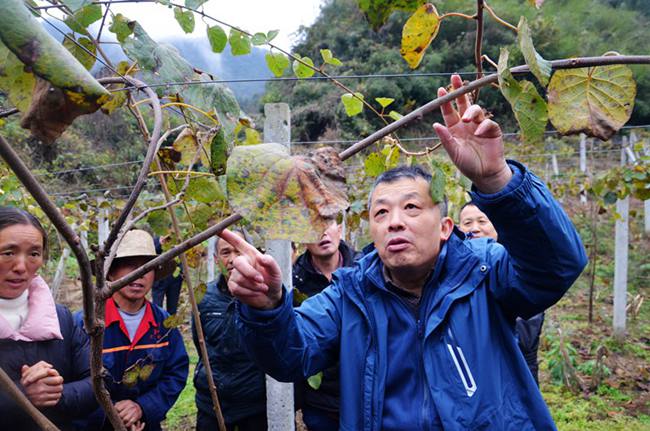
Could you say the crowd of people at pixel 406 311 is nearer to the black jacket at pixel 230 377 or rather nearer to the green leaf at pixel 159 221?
the green leaf at pixel 159 221

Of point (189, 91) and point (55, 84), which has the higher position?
point (189, 91)

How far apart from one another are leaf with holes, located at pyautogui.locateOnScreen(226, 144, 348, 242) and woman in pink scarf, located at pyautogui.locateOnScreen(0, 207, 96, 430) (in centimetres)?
108

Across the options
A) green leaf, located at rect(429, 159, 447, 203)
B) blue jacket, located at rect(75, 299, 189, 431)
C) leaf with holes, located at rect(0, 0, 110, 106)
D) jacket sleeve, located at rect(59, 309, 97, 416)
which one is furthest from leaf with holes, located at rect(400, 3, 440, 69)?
blue jacket, located at rect(75, 299, 189, 431)

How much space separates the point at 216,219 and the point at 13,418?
0.70 m

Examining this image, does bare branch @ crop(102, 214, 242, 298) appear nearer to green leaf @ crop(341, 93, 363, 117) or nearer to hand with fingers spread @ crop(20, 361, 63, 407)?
green leaf @ crop(341, 93, 363, 117)

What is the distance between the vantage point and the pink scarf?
146 centimetres

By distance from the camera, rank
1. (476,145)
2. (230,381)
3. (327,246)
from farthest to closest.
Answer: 1. (327,246)
2. (230,381)
3. (476,145)

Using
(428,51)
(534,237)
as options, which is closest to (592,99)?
(534,237)

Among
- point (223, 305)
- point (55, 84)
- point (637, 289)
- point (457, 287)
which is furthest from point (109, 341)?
point (637, 289)

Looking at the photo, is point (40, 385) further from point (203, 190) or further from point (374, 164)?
point (374, 164)

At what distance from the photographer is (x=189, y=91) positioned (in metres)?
0.94

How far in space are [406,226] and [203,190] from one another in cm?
67

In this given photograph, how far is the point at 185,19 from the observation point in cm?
102

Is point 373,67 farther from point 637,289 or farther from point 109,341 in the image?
point 109,341
